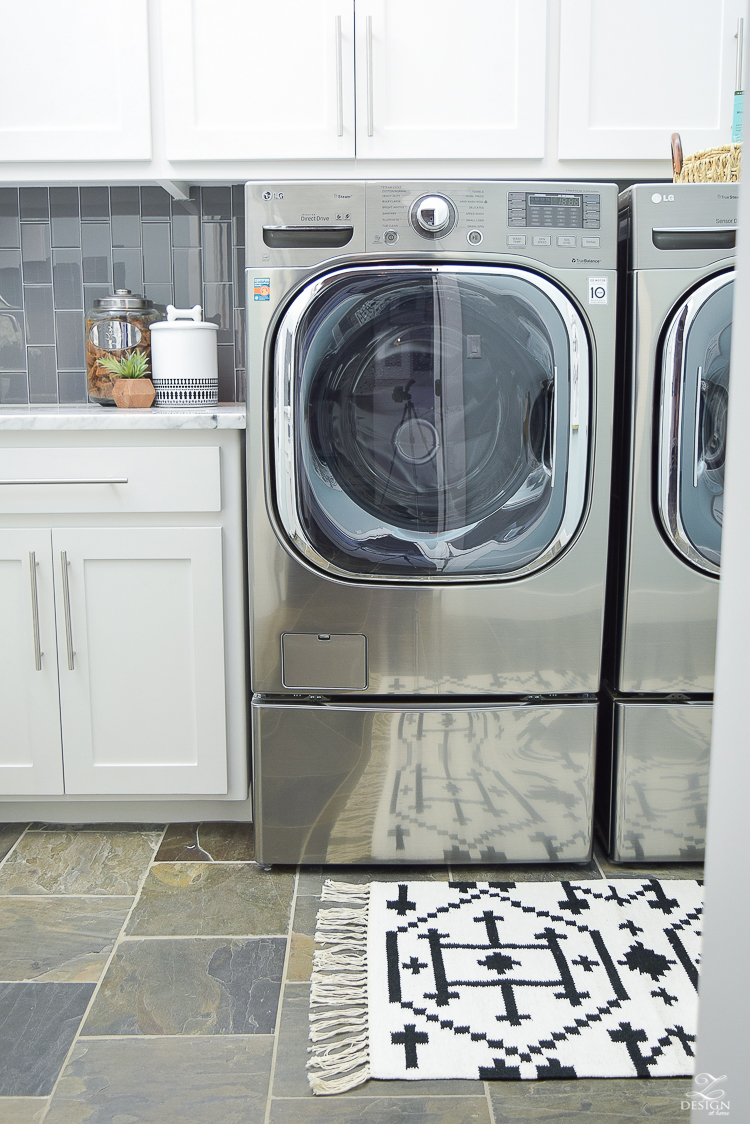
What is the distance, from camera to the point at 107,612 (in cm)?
179

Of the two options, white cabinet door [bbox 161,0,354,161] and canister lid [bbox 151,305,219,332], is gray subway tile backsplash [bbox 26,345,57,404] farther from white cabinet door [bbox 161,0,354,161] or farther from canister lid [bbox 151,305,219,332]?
white cabinet door [bbox 161,0,354,161]

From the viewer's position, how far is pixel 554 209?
1.55m

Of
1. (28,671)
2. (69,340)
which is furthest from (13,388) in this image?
(28,671)

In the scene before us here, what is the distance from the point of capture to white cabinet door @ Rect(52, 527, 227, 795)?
1762 mm

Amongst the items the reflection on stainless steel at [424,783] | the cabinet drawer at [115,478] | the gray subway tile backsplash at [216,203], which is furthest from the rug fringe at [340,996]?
the gray subway tile backsplash at [216,203]

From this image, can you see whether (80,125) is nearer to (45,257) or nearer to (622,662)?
(45,257)

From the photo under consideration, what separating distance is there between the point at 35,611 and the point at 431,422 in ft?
2.90

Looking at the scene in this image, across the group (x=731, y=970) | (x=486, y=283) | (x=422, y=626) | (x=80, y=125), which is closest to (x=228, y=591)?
(x=422, y=626)

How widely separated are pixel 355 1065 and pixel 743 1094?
991mm

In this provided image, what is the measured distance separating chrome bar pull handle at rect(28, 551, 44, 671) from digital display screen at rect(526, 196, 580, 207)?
116cm

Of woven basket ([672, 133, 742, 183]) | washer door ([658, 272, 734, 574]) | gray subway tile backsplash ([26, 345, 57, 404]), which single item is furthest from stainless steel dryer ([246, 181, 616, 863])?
gray subway tile backsplash ([26, 345, 57, 404])

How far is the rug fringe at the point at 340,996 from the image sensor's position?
1.23 m

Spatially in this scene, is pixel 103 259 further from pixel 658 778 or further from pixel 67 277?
pixel 658 778

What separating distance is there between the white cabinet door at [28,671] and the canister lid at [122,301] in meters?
0.70
